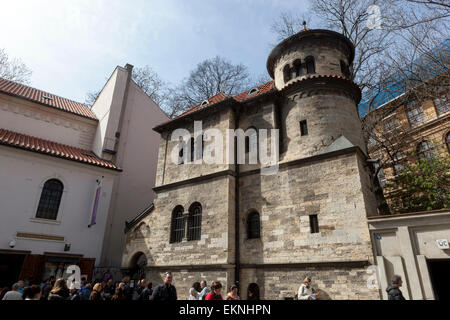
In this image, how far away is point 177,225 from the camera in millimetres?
15586

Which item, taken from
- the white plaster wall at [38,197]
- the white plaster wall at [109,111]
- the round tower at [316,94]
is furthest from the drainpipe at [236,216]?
the white plaster wall at [109,111]

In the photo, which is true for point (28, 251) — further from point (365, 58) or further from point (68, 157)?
point (365, 58)

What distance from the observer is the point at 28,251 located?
1455 centimetres

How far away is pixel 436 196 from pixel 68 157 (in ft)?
68.7

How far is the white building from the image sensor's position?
590 inches

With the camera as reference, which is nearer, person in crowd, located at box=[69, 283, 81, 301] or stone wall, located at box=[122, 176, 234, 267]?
person in crowd, located at box=[69, 283, 81, 301]

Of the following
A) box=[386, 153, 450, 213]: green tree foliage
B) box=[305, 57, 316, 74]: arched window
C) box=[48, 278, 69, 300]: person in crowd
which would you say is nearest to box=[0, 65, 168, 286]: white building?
box=[48, 278, 69, 300]: person in crowd

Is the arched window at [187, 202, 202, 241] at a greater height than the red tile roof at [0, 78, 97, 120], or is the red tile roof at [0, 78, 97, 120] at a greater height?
the red tile roof at [0, 78, 97, 120]

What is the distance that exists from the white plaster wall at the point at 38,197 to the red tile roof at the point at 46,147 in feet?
1.10

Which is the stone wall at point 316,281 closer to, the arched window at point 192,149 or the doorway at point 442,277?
the doorway at point 442,277

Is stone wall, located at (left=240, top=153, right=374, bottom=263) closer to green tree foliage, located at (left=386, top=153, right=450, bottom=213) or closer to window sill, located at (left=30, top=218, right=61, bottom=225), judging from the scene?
green tree foliage, located at (left=386, top=153, right=450, bottom=213)

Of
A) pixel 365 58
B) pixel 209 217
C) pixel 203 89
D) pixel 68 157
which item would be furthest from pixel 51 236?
pixel 365 58

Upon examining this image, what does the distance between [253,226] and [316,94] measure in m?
7.41

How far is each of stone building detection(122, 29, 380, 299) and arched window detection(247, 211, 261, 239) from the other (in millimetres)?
49
